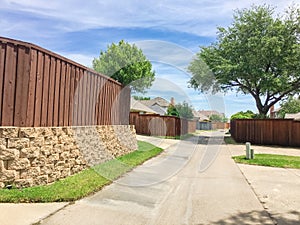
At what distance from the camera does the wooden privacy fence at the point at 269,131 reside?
67.2ft

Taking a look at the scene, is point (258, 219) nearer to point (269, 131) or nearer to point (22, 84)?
point (22, 84)

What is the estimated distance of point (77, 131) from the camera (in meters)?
8.37

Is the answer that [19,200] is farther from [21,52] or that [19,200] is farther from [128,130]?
[128,130]

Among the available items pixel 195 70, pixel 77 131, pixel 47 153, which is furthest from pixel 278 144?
pixel 47 153

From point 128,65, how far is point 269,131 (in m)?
19.7

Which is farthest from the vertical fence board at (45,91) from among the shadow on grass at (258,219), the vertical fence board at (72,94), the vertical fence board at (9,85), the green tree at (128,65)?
the green tree at (128,65)

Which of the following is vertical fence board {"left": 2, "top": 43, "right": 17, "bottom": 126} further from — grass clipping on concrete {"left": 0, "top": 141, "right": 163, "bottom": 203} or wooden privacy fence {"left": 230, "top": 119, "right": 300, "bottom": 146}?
wooden privacy fence {"left": 230, "top": 119, "right": 300, "bottom": 146}

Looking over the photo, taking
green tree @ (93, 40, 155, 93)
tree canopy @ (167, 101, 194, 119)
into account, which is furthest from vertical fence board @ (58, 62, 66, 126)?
tree canopy @ (167, 101, 194, 119)

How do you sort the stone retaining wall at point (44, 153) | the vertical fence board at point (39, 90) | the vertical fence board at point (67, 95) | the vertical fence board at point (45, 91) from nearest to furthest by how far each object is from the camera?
the stone retaining wall at point (44, 153) → the vertical fence board at point (39, 90) → the vertical fence board at point (45, 91) → the vertical fence board at point (67, 95)

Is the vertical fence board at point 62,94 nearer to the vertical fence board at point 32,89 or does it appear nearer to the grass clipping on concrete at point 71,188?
the vertical fence board at point 32,89

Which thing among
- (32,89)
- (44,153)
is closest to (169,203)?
(44,153)

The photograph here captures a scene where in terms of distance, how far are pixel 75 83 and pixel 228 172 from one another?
5.76 metres

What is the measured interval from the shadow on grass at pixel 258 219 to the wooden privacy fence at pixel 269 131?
676 inches

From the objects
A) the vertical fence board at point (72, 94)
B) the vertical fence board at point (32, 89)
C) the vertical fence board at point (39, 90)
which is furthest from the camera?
the vertical fence board at point (72, 94)
